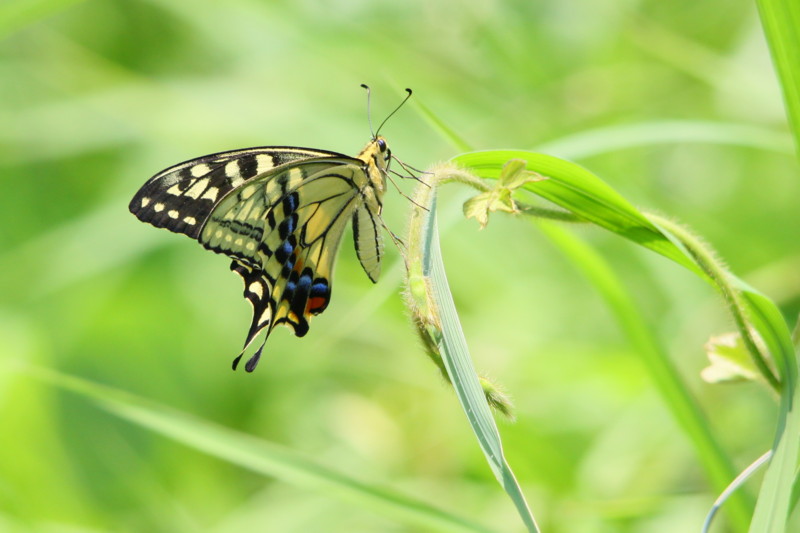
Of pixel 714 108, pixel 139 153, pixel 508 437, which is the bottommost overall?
pixel 508 437

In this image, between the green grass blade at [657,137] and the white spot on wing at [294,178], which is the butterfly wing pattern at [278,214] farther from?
the green grass blade at [657,137]

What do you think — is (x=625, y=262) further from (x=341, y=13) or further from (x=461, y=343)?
(x=461, y=343)

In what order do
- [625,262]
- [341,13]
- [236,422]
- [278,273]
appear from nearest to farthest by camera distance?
[278,273] → [625,262] → [236,422] → [341,13]

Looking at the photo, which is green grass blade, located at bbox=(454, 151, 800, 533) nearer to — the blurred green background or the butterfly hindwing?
the butterfly hindwing

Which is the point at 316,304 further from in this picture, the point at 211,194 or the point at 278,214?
the point at 211,194

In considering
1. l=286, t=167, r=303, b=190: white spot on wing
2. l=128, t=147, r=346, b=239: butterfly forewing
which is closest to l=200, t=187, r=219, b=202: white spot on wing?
l=128, t=147, r=346, b=239: butterfly forewing

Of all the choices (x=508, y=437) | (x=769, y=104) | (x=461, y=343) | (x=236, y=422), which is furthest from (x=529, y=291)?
(x=461, y=343)

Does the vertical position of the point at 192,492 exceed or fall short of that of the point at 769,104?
it falls short
